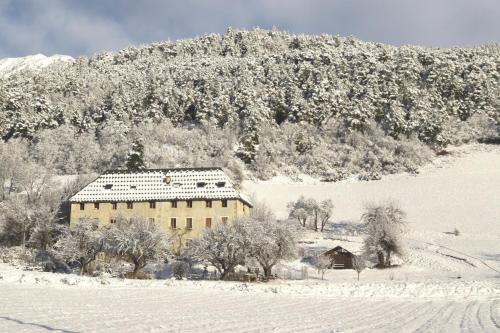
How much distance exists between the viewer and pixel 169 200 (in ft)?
188

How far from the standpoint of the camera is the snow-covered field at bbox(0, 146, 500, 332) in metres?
15.7

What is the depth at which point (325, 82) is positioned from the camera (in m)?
119

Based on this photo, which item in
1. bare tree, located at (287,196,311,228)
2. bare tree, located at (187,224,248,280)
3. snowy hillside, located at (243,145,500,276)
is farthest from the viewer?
bare tree, located at (287,196,311,228)

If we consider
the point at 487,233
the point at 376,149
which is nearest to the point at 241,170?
the point at 376,149

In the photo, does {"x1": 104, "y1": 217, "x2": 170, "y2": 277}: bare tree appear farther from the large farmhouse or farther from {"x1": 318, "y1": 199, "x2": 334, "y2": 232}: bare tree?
{"x1": 318, "y1": 199, "x2": 334, "y2": 232}: bare tree

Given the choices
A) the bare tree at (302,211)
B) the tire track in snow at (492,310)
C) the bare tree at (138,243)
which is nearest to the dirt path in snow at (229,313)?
the tire track in snow at (492,310)

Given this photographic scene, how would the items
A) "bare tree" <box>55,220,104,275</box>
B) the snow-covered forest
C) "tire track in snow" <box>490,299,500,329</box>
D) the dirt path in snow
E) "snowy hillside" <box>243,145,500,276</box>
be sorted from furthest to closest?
the snow-covered forest
"snowy hillside" <box>243,145,500,276</box>
"bare tree" <box>55,220,104,275</box>
"tire track in snow" <box>490,299,500,329</box>
the dirt path in snow

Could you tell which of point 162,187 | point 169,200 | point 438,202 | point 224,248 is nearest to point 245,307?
point 224,248

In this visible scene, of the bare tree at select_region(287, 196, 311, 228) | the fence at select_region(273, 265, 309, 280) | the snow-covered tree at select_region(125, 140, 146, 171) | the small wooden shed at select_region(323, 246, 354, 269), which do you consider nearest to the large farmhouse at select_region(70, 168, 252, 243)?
the bare tree at select_region(287, 196, 311, 228)

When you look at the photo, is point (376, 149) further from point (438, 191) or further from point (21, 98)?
point (21, 98)

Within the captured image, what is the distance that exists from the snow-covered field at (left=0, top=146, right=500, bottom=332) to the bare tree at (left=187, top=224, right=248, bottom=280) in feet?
14.1

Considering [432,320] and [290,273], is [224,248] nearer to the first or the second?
[290,273]

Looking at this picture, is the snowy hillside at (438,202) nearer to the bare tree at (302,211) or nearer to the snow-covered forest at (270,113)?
the bare tree at (302,211)

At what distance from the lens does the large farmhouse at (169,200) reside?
183 ft
